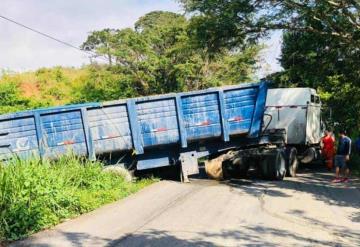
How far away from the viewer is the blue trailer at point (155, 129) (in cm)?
1280

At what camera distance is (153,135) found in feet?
44.5

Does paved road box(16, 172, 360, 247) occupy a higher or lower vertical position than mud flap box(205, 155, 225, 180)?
lower

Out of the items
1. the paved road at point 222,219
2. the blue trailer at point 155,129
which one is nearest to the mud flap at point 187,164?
the blue trailer at point 155,129

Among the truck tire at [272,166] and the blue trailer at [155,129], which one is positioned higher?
the blue trailer at [155,129]

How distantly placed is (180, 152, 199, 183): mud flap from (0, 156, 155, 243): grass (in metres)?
2.73

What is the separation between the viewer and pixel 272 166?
14.4m

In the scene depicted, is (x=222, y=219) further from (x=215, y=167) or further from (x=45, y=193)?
(x=215, y=167)

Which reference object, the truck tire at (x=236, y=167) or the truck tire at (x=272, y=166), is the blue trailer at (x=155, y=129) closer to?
the truck tire at (x=272, y=166)

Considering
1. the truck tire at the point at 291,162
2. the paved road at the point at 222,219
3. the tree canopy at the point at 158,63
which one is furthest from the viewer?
the tree canopy at the point at 158,63

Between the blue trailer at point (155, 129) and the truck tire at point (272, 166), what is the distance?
0.03 metres

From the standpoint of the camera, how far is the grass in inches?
324

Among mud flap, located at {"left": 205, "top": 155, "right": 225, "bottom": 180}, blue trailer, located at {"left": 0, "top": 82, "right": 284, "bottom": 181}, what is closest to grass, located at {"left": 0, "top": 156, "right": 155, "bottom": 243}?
blue trailer, located at {"left": 0, "top": 82, "right": 284, "bottom": 181}

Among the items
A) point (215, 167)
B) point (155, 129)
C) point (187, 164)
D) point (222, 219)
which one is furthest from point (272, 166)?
point (222, 219)

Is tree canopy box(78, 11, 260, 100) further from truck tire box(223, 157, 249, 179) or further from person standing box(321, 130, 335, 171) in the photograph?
truck tire box(223, 157, 249, 179)
